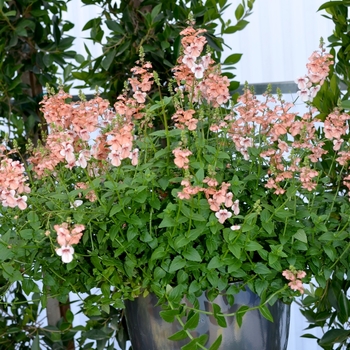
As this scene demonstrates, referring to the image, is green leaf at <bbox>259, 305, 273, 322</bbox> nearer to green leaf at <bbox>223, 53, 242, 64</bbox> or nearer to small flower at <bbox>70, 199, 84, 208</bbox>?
small flower at <bbox>70, 199, 84, 208</bbox>

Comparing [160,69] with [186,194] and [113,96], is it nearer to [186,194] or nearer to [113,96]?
[113,96]

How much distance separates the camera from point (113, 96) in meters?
1.65

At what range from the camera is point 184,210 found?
831 millimetres

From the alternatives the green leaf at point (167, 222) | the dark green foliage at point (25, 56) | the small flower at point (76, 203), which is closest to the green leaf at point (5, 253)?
the small flower at point (76, 203)

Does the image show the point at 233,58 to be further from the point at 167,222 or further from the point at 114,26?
the point at 167,222

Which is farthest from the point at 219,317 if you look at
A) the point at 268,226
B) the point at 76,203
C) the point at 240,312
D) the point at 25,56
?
the point at 25,56

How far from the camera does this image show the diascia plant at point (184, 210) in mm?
834

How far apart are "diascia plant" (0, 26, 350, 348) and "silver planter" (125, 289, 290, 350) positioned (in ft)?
0.06

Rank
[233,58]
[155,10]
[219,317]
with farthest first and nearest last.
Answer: [233,58] → [155,10] → [219,317]

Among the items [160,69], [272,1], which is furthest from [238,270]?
[272,1]

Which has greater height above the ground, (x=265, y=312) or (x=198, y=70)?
(x=198, y=70)

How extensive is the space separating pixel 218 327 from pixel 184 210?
16 cm

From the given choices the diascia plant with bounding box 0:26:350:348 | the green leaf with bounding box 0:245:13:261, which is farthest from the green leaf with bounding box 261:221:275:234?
the green leaf with bounding box 0:245:13:261

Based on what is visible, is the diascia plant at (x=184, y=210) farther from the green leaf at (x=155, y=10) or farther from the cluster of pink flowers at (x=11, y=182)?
the green leaf at (x=155, y=10)
